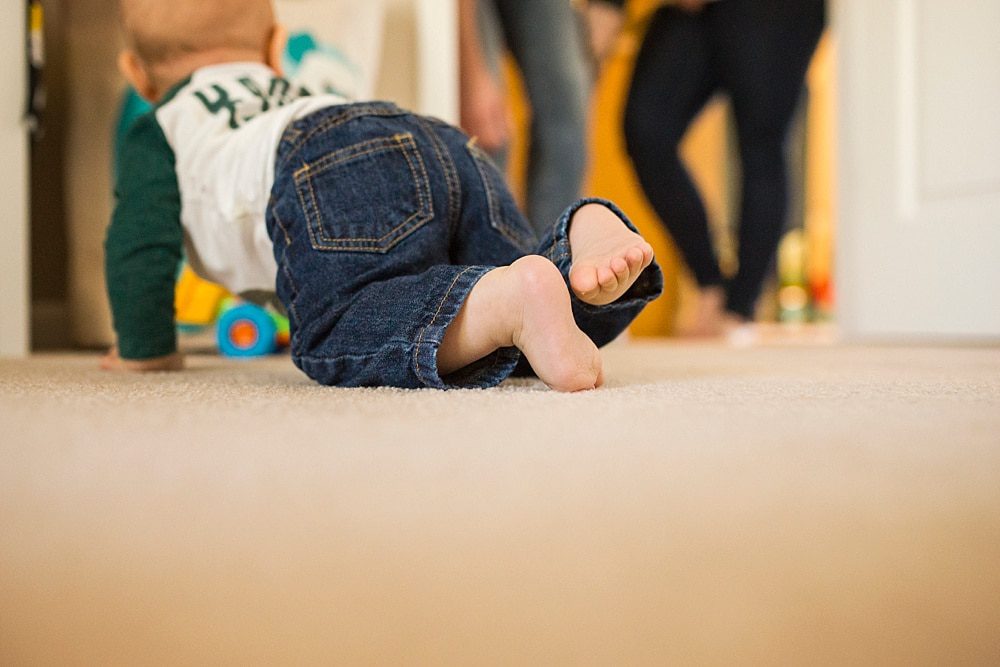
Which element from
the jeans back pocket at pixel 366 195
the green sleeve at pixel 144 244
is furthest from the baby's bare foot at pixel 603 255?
the green sleeve at pixel 144 244

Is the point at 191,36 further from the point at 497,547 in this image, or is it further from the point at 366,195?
the point at 497,547

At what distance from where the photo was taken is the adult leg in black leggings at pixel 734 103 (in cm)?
180

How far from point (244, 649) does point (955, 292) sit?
139cm

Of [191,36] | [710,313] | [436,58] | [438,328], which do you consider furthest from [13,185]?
[710,313]

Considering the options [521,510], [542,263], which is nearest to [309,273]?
[542,263]

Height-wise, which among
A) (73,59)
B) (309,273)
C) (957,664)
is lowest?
(957,664)

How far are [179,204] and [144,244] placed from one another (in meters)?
0.06

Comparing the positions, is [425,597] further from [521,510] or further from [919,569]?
[919,569]

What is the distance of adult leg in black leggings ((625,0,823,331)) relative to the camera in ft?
5.90

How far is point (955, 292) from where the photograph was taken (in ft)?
4.54

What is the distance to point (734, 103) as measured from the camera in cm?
189

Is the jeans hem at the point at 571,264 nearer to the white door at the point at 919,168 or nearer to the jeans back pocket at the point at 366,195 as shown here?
the jeans back pocket at the point at 366,195

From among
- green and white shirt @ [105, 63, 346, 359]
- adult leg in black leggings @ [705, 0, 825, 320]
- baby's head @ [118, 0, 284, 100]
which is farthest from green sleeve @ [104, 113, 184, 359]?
adult leg in black leggings @ [705, 0, 825, 320]

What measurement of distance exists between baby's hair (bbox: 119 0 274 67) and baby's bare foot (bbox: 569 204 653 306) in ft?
1.73
